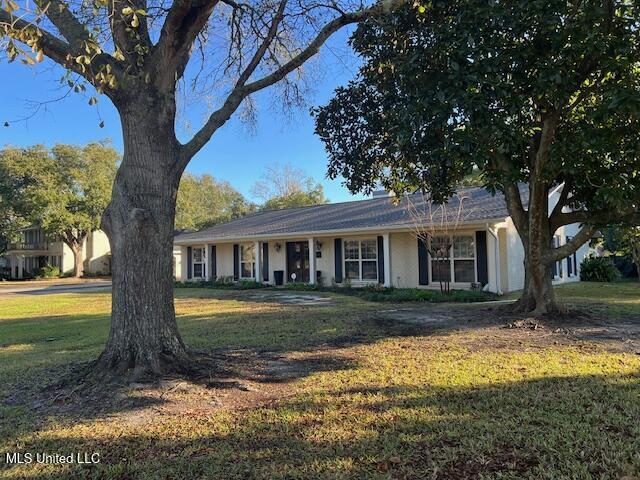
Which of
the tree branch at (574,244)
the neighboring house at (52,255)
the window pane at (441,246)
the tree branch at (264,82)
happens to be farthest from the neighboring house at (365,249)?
the neighboring house at (52,255)

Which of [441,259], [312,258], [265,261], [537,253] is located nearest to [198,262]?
[265,261]

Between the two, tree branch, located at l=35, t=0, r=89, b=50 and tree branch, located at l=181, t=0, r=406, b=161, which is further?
tree branch, located at l=181, t=0, r=406, b=161

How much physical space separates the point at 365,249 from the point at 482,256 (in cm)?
469

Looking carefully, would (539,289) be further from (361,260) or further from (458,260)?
(361,260)

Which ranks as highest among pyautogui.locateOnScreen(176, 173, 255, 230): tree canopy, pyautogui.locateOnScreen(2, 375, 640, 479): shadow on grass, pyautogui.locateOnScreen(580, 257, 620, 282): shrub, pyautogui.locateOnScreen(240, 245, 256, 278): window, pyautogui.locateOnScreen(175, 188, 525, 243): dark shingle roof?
pyautogui.locateOnScreen(176, 173, 255, 230): tree canopy

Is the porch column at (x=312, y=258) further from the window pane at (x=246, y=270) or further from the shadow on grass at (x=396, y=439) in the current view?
the shadow on grass at (x=396, y=439)

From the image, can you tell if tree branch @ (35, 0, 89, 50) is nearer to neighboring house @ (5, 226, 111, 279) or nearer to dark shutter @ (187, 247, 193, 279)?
dark shutter @ (187, 247, 193, 279)

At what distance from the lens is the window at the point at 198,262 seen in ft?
80.7

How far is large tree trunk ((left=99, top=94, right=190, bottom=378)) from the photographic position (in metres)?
4.85

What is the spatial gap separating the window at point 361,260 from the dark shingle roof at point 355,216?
847 mm

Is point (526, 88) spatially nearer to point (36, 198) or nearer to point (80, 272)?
point (36, 198)

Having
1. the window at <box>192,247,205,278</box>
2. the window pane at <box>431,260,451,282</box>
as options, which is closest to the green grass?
the window pane at <box>431,260,451,282</box>

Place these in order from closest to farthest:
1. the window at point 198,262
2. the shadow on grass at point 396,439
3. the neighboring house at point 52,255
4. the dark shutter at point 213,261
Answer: the shadow on grass at point 396,439 → the dark shutter at point 213,261 → the window at point 198,262 → the neighboring house at point 52,255

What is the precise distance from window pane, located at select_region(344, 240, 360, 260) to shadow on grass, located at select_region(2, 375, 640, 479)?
13.5m
